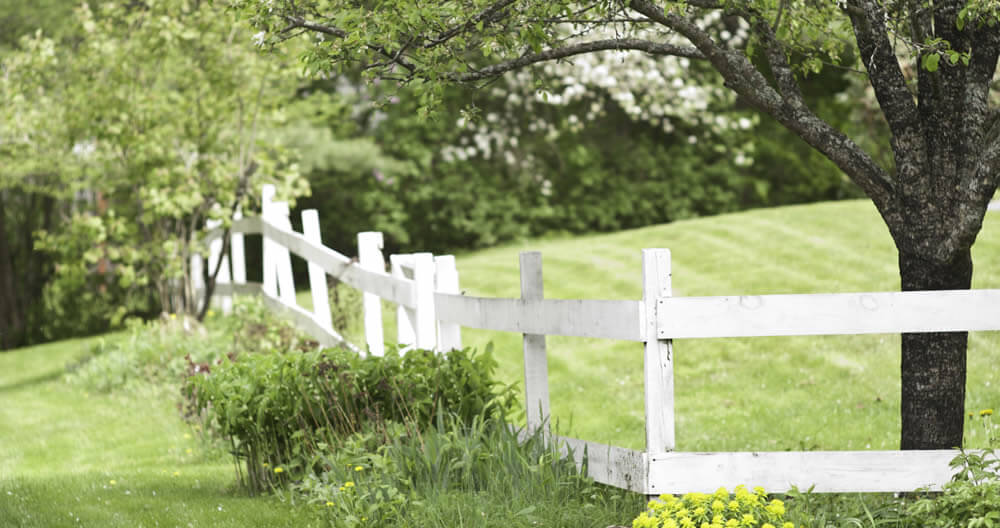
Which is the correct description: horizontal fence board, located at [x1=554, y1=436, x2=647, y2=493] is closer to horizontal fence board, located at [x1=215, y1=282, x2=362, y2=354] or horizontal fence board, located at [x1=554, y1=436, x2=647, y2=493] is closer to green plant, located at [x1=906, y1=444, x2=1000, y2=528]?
green plant, located at [x1=906, y1=444, x2=1000, y2=528]

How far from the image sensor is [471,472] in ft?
16.6

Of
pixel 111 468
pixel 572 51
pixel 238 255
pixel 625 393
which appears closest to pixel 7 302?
pixel 238 255

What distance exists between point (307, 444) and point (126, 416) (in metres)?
4.36

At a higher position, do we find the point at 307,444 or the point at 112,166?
the point at 112,166

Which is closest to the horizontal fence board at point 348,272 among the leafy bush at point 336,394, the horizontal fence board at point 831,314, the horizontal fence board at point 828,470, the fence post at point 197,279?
the leafy bush at point 336,394

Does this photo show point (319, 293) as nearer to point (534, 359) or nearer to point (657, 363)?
point (534, 359)

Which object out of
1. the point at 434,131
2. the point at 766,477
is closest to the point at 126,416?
the point at 766,477

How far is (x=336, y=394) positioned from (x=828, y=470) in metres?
2.65

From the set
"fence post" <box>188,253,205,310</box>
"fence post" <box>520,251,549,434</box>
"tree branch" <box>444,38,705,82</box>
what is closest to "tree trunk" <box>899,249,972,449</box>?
"tree branch" <box>444,38,705,82</box>

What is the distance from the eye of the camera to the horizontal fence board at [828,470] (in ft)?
14.2

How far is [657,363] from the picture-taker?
172 inches

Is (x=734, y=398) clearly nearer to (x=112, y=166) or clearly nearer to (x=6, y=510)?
(x=6, y=510)

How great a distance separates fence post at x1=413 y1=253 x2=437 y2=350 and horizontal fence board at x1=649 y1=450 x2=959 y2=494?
2.58 m

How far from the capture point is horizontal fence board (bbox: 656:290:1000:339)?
4277 millimetres
